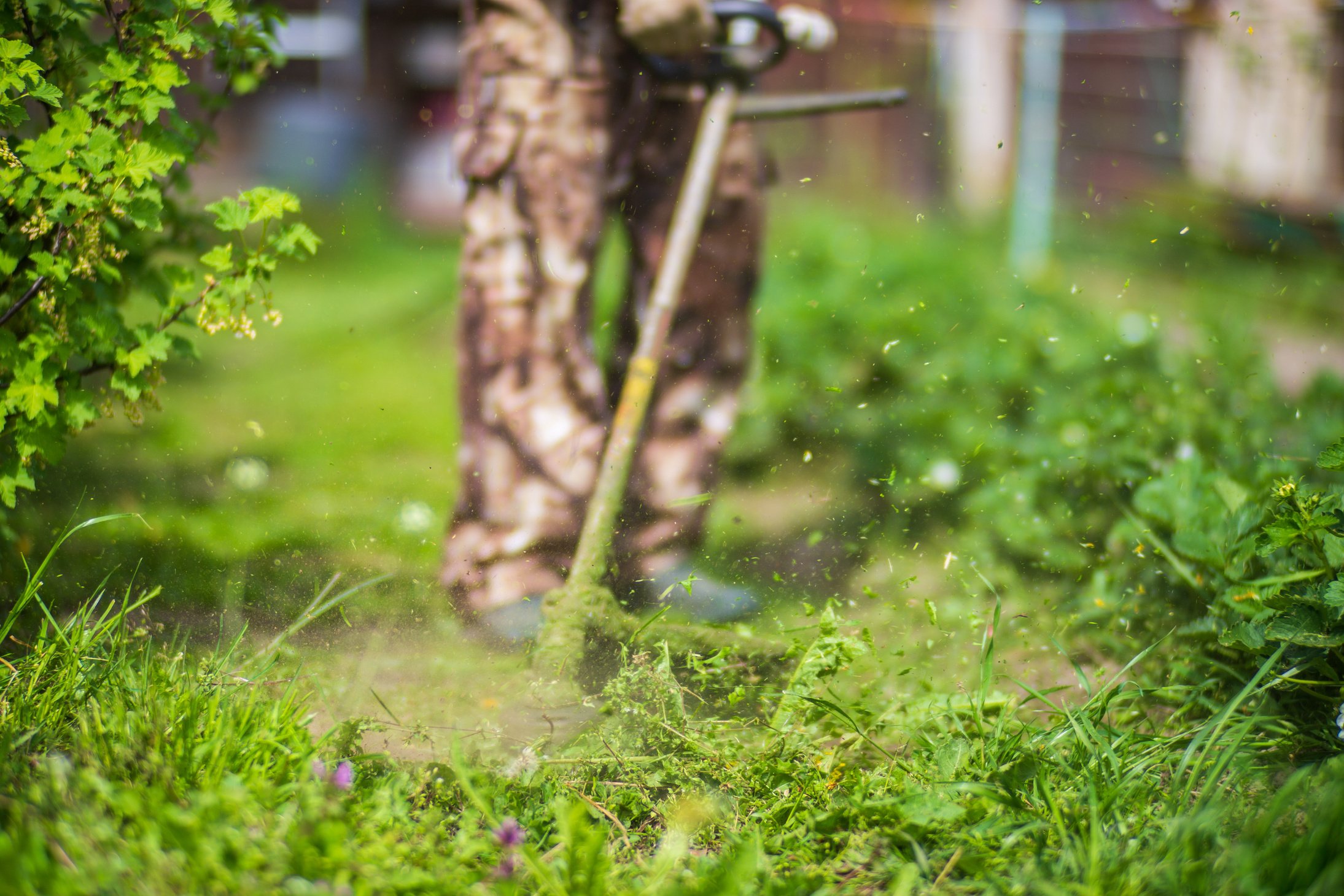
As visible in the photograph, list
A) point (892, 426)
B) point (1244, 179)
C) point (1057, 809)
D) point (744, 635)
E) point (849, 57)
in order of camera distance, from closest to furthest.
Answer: point (1057, 809)
point (744, 635)
point (892, 426)
point (1244, 179)
point (849, 57)

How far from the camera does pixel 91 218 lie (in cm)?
148

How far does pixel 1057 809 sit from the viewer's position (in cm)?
120

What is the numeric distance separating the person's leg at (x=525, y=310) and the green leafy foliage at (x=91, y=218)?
0.38 metres

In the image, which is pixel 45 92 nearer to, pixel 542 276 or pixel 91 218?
pixel 91 218

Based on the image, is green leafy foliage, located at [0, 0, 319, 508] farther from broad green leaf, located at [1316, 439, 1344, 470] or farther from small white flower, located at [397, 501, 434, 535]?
broad green leaf, located at [1316, 439, 1344, 470]

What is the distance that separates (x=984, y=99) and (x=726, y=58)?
4248mm

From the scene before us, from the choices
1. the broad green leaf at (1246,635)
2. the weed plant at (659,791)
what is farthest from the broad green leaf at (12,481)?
the broad green leaf at (1246,635)

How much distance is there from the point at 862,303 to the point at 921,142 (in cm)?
360

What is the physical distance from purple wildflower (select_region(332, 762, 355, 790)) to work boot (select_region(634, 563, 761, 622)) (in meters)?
0.61

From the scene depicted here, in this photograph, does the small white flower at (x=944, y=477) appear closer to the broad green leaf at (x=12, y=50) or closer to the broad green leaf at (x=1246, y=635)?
the broad green leaf at (x=1246, y=635)

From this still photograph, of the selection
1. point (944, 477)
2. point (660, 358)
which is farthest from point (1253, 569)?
point (660, 358)

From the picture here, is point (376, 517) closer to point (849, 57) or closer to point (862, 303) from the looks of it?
point (862, 303)

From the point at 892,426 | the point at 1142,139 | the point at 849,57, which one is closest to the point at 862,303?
the point at 892,426

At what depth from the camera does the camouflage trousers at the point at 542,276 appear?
1806mm
